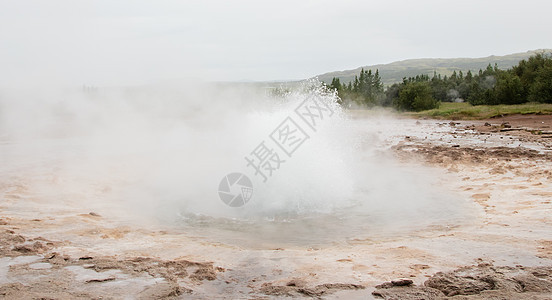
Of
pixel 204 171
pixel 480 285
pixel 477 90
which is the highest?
pixel 477 90

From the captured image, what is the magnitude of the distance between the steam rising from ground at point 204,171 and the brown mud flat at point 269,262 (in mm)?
981

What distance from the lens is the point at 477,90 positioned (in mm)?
43531

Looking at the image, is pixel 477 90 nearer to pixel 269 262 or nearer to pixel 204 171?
pixel 204 171

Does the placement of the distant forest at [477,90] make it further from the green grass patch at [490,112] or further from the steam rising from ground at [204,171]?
the steam rising from ground at [204,171]

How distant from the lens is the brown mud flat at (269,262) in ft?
13.0

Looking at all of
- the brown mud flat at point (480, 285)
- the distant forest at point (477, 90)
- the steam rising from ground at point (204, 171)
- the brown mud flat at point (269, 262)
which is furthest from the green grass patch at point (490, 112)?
the brown mud flat at point (480, 285)

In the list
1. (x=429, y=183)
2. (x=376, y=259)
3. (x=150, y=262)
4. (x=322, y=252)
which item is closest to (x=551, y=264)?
(x=376, y=259)

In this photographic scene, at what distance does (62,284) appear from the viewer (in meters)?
4.09

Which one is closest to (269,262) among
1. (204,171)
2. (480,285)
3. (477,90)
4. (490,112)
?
(480,285)

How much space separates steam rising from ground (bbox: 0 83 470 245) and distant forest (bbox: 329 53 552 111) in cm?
1954

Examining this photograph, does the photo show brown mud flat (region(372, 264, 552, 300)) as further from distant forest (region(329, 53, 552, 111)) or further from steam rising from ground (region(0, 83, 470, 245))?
distant forest (region(329, 53, 552, 111))

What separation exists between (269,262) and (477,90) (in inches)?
1716

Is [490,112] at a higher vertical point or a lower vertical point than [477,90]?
lower

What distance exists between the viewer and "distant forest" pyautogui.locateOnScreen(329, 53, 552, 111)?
33.8 m
